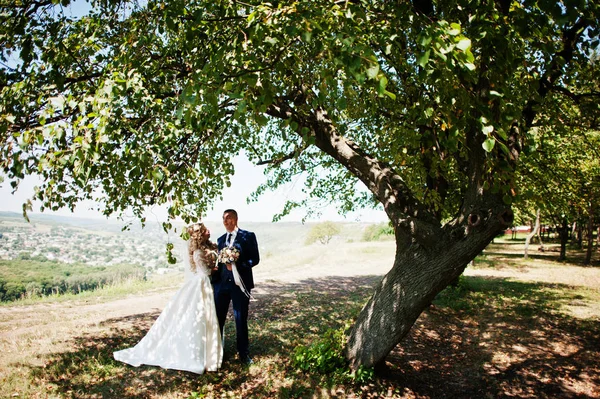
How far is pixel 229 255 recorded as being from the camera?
6.49 metres

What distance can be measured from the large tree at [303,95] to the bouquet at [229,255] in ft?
2.94

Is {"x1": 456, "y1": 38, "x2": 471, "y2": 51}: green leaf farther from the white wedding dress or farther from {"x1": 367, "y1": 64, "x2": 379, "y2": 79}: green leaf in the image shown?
the white wedding dress

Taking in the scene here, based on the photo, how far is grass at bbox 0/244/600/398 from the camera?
5.70 metres

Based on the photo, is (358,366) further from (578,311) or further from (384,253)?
(384,253)

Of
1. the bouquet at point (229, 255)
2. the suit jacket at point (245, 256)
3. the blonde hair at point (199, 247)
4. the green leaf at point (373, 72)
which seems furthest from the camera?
the blonde hair at point (199, 247)

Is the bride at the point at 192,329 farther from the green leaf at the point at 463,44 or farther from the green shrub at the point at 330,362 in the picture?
the green leaf at the point at 463,44

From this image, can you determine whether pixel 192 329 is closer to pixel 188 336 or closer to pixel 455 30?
pixel 188 336

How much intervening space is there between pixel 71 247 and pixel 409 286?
51.6 metres

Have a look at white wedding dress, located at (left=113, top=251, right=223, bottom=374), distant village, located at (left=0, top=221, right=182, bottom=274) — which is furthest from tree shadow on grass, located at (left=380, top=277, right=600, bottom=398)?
distant village, located at (left=0, top=221, right=182, bottom=274)

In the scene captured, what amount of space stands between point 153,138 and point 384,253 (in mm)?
27055

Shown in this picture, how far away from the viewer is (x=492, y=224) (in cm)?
505

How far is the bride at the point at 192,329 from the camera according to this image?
636 cm

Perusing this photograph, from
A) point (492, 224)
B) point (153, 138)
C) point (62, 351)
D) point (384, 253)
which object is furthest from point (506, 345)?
point (384, 253)

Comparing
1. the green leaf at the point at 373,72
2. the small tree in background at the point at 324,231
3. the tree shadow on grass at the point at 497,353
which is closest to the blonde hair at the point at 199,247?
the tree shadow on grass at the point at 497,353
